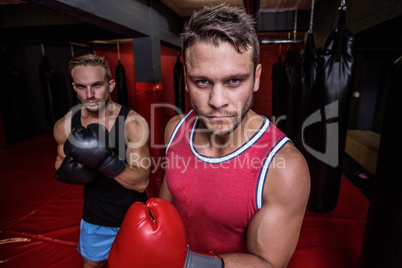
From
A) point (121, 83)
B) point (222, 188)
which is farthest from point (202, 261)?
point (121, 83)

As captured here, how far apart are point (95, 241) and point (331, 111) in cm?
238

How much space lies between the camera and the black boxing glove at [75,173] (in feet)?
5.53

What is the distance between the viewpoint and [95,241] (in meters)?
1.86

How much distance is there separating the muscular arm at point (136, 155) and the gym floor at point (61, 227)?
4.45 feet

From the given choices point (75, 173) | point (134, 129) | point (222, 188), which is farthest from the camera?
point (134, 129)

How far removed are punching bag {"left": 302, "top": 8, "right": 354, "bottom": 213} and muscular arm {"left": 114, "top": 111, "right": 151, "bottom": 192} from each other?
1.70 metres

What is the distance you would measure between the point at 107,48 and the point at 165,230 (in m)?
11.0

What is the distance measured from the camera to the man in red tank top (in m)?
1.06

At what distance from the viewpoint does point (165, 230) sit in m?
0.96

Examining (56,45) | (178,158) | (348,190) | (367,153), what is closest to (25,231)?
(178,158)

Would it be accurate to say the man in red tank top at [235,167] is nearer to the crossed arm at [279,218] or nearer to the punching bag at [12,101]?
the crossed arm at [279,218]

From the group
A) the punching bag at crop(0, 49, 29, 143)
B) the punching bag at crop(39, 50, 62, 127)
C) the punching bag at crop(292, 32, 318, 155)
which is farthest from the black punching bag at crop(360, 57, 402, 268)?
the punching bag at crop(39, 50, 62, 127)

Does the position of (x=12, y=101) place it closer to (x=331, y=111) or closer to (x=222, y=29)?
(x=222, y=29)

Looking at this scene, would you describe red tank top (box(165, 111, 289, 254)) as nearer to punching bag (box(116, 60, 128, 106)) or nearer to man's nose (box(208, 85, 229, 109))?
man's nose (box(208, 85, 229, 109))
